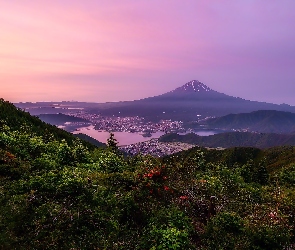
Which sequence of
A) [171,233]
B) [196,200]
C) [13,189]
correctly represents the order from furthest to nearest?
1. [196,200]
2. [13,189]
3. [171,233]

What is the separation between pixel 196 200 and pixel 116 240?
513 cm

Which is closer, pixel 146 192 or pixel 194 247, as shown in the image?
pixel 194 247

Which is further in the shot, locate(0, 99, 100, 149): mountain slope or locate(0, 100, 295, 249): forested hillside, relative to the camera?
locate(0, 99, 100, 149): mountain slope

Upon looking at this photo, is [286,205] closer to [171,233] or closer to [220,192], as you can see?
[220,192]

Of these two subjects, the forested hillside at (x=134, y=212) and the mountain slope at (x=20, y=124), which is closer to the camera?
the forested hillside at (x=134, y=212)

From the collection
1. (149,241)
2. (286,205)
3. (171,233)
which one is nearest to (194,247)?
(171,233)

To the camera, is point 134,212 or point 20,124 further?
point 20,124

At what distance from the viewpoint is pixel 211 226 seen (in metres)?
11.4

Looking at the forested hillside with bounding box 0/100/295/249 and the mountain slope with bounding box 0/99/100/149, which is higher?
the mountain slope with bounding box 0/99/100/149

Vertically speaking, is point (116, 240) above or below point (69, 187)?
below

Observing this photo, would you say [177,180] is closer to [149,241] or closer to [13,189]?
[149,241]

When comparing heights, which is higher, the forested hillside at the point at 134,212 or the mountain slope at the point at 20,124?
the mountain slope at the point at 20,124

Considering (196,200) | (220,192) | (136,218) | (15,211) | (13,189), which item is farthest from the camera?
(220,192)

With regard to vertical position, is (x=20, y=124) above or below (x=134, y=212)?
above
